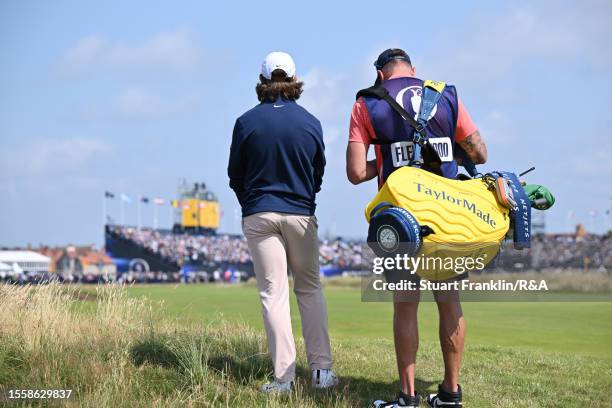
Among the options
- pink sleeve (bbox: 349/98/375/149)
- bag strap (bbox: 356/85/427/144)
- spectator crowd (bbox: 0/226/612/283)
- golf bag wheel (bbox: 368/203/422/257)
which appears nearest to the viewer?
golf bag wheel (bbox: 368/203/422/257)

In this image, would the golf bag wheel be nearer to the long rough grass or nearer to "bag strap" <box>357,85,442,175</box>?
"bag strap" <box>357,85,442,175</box>

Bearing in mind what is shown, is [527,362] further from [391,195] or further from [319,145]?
[391,195]

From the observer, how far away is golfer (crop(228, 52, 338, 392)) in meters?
5.01

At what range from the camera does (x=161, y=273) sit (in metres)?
65.3

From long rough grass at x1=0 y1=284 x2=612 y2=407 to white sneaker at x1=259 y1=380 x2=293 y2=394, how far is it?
0.25ft

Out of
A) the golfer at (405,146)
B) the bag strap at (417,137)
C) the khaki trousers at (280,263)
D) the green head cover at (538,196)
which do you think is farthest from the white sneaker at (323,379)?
the green head cover at (538,196)

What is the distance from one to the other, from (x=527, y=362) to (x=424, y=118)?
12.6ft

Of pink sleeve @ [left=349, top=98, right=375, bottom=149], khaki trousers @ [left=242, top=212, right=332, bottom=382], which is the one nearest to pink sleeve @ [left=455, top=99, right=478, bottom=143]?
pink sleeve @ [left=349, top=98, right=375, bottom=149]

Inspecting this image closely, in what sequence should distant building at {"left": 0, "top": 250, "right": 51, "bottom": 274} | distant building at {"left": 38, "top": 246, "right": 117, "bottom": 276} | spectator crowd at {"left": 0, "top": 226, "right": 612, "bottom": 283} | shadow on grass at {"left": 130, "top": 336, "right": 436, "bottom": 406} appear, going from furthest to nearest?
distant building at {"left": 38, "top": 246, "right": 117, "bottom": 276} < distant building at {"left": 0, "top": 250, "right": 51, "bottom": 274} < spectator crowd at {"left": 0, "top": 226, "right": 612, "bottom": 283} < shadow on grass at {"left": 130, "top": 336, "right": 436, "bottom": 406}

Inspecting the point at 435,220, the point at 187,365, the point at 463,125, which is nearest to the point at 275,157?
the point at 463,125

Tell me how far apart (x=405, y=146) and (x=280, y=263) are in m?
1.29

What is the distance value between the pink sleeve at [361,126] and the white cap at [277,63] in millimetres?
964

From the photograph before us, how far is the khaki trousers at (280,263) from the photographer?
16.4 feet

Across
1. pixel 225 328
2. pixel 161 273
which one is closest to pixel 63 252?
pixel 161 273
